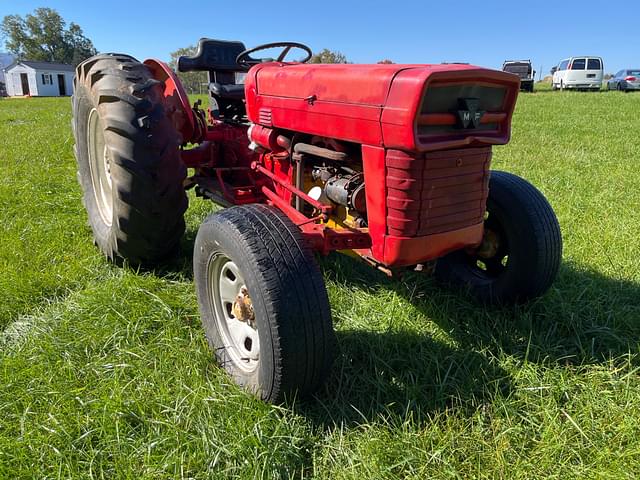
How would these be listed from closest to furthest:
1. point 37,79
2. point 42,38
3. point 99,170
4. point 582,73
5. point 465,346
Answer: point 465,346, point 99,170, point 582,73, point 37,79, point 42,38

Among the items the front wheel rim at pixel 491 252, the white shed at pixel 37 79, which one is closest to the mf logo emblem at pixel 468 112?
the front wheel rim at pixel 491 252

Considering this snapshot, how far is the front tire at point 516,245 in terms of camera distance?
2674 millimetres

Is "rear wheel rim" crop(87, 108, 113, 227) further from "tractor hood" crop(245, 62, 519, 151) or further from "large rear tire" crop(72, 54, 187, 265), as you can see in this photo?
"tractor hood" crop(245, 62, 519, 151)

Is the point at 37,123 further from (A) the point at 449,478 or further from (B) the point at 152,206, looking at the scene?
(A) the point at 449,478

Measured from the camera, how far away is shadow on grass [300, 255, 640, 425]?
2.22 m

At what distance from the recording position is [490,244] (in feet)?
9.63

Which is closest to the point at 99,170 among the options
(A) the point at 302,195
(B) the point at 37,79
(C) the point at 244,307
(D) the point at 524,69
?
(A) the point at 302,195

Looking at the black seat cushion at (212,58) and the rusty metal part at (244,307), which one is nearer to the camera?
the rusty metal part at (244,307)

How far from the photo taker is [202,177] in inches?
157

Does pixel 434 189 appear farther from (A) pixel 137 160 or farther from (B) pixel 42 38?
(B) pixel 42 38

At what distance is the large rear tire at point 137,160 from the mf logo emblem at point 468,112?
1649mm

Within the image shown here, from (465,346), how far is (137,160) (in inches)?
78.1

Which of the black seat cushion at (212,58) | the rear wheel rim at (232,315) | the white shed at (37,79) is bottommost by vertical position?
the rear wheel rim at (232,315)

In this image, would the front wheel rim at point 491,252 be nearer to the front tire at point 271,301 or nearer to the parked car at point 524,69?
the front tire at point 271,301
